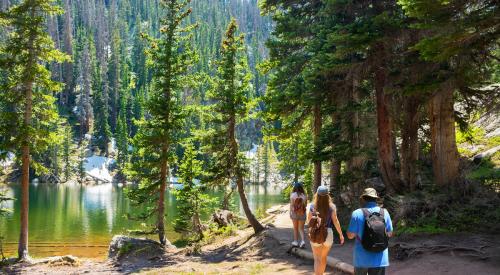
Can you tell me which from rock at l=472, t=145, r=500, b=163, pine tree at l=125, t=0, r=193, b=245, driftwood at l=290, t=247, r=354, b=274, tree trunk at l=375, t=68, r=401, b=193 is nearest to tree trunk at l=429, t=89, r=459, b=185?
tree trunk at l=375, t=68, r=401, b=193

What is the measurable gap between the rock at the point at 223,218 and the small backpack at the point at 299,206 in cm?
1404

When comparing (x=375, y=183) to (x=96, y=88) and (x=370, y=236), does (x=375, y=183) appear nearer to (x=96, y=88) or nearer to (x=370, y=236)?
(x=370, y=236)

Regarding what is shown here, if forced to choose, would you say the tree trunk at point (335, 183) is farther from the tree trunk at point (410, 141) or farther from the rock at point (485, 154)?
the rock at point (485, 154)

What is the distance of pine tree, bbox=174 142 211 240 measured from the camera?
76.7ft

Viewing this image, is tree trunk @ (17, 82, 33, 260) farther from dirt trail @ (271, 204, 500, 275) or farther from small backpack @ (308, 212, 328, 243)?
small backpack @ (308, 212, 328, 243)

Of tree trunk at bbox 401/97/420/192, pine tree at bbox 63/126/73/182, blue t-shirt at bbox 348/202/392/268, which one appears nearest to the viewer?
blue t-shirt at bbox 348/202/392/268

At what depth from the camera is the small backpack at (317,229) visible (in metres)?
7.37

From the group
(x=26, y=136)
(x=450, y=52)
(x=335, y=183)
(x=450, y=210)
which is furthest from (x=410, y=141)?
(x=26, y=136)

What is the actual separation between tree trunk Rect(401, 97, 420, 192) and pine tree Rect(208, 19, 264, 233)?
6.49m

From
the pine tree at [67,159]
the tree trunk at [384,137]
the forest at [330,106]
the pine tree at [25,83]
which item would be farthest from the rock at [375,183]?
the pine tree at [67,159]

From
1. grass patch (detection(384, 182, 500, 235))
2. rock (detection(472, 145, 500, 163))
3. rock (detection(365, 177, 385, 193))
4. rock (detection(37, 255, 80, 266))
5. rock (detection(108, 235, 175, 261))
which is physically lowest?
rock (detection(37, 255, 80, 266))

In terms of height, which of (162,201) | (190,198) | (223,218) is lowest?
(223,218)

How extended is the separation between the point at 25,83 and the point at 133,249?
834cm

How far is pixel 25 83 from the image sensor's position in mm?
18250
